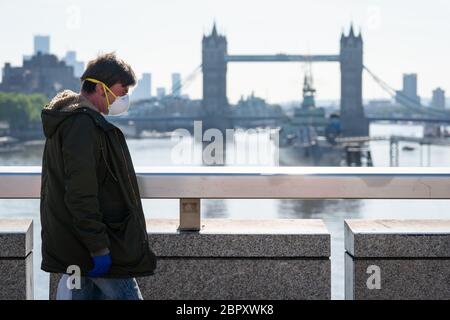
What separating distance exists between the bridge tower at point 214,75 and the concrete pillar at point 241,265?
97767mm

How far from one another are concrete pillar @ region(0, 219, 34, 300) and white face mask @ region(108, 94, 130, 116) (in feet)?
2.49

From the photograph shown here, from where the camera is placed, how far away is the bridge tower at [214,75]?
343 feet

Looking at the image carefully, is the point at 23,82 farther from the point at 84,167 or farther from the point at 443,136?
the point at 84,167

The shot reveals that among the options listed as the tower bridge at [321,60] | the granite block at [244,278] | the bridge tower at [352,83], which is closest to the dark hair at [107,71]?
the granite block at [244,278]

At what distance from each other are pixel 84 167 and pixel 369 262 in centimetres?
130

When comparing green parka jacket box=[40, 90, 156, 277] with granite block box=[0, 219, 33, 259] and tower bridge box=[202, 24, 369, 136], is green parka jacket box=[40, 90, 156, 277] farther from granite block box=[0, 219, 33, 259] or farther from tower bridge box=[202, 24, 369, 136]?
tower bridge box=[202, 24, 369, 136]

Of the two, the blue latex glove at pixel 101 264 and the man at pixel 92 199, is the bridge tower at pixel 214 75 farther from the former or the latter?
the blue latex glove at pixel 101 264

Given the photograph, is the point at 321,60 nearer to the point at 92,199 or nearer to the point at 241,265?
the point at 241,265

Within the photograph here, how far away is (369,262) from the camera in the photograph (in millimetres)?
3389

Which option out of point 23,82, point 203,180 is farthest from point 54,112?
point 23,82

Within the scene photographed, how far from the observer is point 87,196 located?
8.41 ft

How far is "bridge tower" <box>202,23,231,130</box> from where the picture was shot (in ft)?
343
